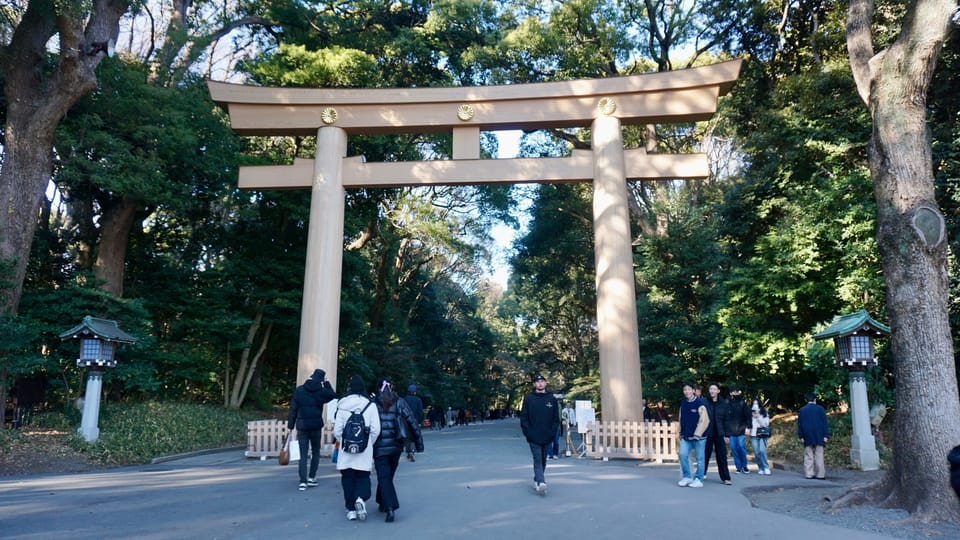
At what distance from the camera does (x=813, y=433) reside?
9703mm

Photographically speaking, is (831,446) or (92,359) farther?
(831,446)

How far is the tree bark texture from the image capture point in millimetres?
12898

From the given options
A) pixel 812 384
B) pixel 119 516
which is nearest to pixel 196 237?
pixel 119 516

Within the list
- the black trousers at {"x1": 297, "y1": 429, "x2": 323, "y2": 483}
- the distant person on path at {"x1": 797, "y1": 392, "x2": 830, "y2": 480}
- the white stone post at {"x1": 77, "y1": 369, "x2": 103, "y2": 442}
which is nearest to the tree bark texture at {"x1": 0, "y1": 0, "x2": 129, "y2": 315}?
the white stone post at {"x1": 77, "y1": 369, "x2": 103, "y2": 442}

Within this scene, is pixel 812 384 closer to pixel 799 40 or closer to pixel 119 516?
pixel 799 40

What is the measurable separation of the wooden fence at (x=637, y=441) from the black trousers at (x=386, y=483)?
710 centimetres

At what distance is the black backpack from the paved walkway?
2.39ft

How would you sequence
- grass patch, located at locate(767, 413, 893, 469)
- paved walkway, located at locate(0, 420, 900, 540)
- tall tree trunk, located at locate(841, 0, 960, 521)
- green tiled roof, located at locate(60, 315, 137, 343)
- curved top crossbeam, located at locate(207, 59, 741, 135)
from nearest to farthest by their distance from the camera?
paved walkway, located at locate(0, 420, 900, 540) < tall tree trunk, located at locate(841, 0, 960, 521) < grass patch, located at locate(767, 413, 893, 469) < green tiled roof, located at locate(60, 315, 137, 343) < curved top crossbeam, located at locate(207, 59, 741, 135)

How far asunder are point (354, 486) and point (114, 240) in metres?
13.9

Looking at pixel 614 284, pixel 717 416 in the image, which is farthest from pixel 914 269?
pixel 614 284

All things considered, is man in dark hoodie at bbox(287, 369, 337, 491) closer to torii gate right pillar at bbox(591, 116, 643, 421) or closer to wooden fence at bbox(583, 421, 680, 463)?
wooden fence at bbox(583, 421, 680, 463)

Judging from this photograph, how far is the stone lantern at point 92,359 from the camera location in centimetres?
1202

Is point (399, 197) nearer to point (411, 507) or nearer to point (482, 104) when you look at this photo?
point (482, 104)

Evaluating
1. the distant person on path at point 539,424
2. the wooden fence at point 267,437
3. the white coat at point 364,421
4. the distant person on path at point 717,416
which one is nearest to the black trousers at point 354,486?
the white coat at point 364,421
